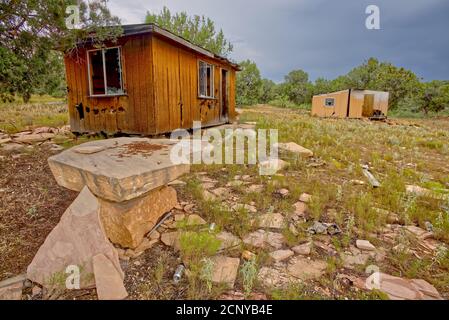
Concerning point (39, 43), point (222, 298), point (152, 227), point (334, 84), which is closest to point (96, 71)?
point (39, 43)

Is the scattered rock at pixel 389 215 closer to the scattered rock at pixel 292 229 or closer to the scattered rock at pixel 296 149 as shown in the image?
the scattered rock at pixel 292 229

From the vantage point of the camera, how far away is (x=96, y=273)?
171cm

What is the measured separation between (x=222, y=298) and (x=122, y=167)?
1253 millimetres

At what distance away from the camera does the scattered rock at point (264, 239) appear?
2.15m

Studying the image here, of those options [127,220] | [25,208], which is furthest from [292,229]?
[25,208]

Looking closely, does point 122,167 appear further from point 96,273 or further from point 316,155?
point 316,155

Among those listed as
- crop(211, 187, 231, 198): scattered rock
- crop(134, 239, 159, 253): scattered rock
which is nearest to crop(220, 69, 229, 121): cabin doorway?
crop(211, 187, 231, 198): scattered rock

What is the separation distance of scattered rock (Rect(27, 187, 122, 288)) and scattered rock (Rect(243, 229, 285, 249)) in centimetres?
109

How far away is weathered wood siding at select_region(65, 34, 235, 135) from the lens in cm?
559

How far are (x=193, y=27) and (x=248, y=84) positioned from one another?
8229 millimetres

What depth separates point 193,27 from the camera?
22031mm

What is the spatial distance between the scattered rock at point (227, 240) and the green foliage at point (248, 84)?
24.4 m

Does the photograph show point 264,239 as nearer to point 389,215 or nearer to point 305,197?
point 305,197

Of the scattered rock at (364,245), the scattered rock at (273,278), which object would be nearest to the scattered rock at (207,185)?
the scattered rock at (273,278)
